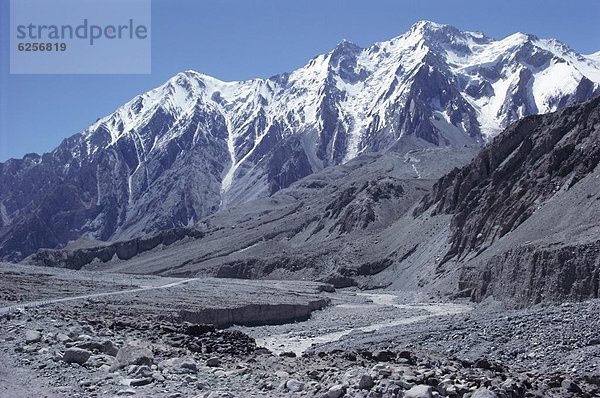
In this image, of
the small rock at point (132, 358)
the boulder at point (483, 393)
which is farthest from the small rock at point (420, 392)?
the small rock at point (132, 358)

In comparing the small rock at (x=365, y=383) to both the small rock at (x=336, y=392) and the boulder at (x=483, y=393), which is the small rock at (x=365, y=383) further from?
the boulder at (x=483, y=393)

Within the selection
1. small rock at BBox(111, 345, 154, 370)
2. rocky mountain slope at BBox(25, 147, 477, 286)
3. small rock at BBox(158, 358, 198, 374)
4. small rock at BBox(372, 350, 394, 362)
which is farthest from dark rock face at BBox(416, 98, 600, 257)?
small rock at BBox(111, 345, 154, 370)

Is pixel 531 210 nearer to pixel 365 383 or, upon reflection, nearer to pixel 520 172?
pixel 520 172

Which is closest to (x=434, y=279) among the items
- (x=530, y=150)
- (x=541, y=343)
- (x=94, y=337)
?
(x=530, y=150)

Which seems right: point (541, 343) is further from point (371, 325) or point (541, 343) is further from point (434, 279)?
point (434, 279)

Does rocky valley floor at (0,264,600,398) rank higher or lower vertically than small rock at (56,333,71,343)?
lower

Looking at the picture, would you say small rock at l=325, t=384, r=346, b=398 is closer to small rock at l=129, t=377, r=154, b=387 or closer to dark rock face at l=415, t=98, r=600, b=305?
small rock at l=129, t=377, r=154, b=387
